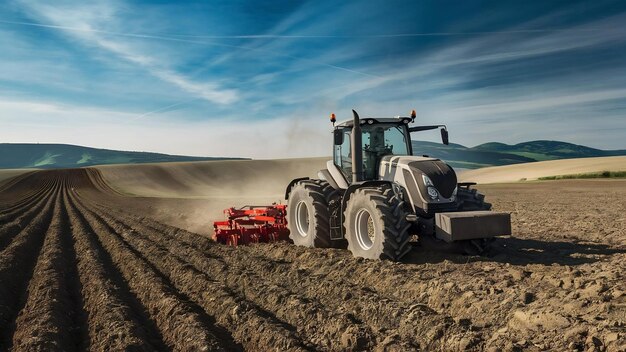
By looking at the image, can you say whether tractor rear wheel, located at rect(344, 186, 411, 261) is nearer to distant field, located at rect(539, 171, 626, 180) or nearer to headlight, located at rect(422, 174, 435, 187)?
headlight, located at rect(422, 174, 435, 187)

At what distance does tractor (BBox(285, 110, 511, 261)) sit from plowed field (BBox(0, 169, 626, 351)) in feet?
1.23

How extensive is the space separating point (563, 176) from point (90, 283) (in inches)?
1795

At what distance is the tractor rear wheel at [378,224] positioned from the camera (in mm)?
6969

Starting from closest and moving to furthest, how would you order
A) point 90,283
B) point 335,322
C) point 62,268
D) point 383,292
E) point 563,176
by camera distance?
point 335,322 → point 383,292 → point 90,283 → point 62,268 → point 563,176

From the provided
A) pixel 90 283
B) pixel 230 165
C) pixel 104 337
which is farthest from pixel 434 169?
pixel 230 165

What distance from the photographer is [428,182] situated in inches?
292

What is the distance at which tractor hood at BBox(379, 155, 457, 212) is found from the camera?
292 inches

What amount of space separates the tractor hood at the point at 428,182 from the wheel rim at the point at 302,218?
245 cm

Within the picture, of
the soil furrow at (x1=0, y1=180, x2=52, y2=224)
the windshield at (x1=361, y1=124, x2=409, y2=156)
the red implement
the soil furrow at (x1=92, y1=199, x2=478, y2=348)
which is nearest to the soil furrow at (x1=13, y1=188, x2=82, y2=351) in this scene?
the soil furrow at (x1=92, y1=199, x2=478, y2=348)

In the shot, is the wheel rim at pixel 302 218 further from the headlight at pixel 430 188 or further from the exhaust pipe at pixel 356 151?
the headlight at pixel 430 188

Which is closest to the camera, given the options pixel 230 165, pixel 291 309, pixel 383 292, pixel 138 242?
pixel 291 309

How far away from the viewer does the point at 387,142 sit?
28.7 ft

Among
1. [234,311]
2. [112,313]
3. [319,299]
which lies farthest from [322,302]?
[112,313]

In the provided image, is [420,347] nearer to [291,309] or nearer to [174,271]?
[291,309]
